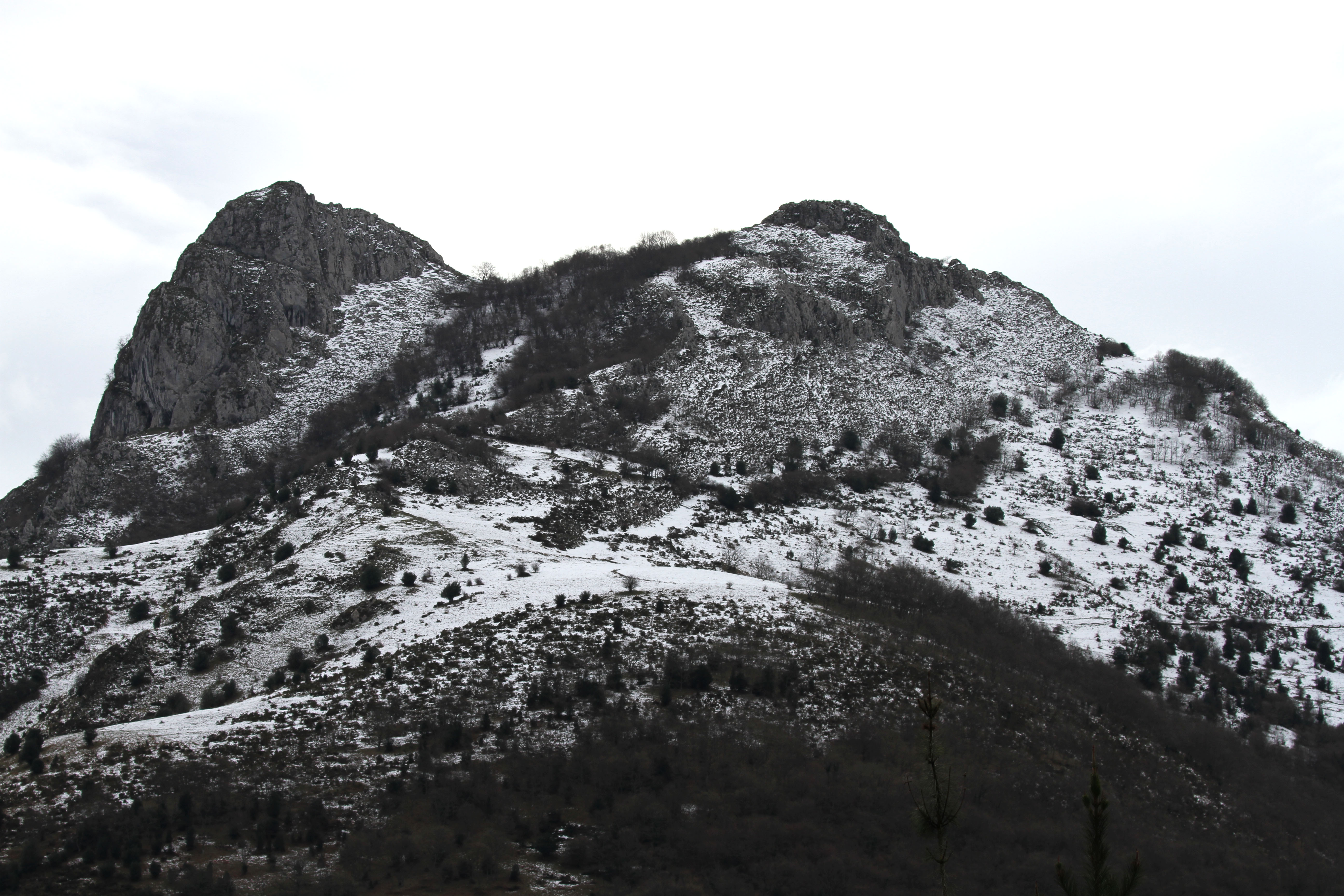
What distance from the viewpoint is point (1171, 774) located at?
4016 cm

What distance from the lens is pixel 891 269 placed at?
108375 mm

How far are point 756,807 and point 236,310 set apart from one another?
83.7m

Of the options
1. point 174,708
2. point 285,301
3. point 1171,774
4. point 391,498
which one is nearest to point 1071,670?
point 1171,774

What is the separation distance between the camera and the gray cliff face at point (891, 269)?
105375 millimetres

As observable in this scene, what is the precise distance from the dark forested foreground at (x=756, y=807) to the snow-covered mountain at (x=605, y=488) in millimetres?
1972

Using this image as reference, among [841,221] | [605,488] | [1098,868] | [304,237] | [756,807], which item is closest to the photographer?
[1098,868]

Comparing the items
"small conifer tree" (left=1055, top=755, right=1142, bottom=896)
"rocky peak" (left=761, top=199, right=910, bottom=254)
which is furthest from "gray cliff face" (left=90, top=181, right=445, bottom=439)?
"small conifer tree" (left=1055, top=755, right=1142, bottom=896)

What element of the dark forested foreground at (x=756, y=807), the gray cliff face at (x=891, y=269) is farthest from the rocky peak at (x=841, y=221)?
the dark forested foreground at (x=756, y=807)

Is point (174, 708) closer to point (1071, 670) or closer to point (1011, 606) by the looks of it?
point (1071, 670)

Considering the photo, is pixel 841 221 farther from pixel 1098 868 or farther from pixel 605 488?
pixel 1098 868

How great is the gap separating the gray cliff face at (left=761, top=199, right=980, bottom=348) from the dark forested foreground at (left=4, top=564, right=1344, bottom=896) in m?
65.4

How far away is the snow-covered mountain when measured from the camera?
42.2 m

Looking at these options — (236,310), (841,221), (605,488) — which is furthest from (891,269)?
(236,310)

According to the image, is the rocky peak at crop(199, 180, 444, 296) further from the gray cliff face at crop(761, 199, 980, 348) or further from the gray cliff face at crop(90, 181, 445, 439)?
the gray cliff face at crop(761, 199, 980, 348)
